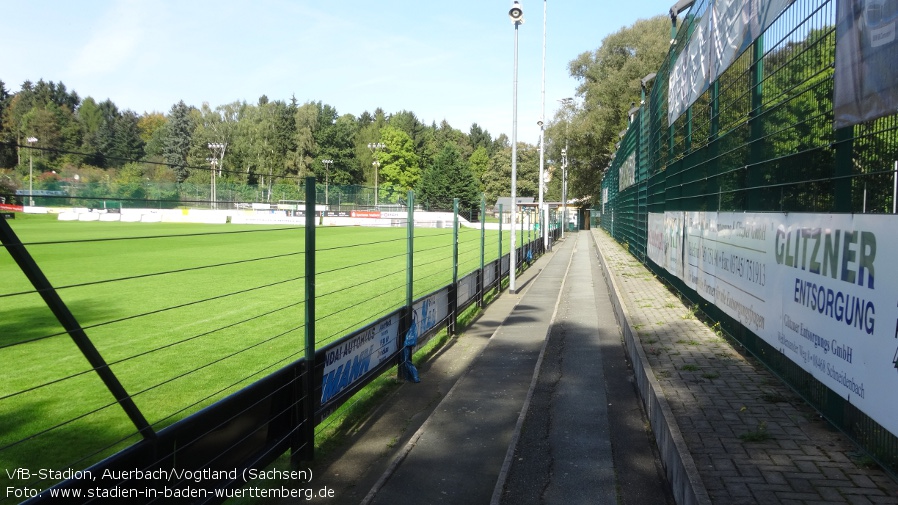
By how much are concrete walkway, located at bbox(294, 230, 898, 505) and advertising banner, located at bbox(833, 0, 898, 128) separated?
2121 mm

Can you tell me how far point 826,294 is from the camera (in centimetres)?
428

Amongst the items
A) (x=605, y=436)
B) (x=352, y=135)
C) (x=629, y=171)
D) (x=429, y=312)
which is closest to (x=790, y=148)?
(x=605, y=436)

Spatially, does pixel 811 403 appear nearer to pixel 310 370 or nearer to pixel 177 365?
pixel 310 370

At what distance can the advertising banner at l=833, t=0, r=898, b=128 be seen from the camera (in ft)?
11.6

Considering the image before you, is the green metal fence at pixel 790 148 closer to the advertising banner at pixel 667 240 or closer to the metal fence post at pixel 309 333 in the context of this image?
the advertising banner at pixel 667 240

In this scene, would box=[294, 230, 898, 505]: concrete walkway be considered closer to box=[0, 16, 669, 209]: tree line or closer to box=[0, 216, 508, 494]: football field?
box=[0, 216, 508, 494]: football field

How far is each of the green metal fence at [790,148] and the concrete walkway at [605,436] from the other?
261 millimetres

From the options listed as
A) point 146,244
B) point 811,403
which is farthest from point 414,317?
point 146,244

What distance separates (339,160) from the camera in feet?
324

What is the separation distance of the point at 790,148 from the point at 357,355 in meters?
4.25

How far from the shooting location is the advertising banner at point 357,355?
5473 millimetres

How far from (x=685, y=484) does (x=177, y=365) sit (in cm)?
632

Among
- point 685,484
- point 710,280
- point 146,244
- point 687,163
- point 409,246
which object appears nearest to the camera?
point 685,484

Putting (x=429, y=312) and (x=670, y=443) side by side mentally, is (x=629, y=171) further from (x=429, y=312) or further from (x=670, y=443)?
(x=670, y=443)
